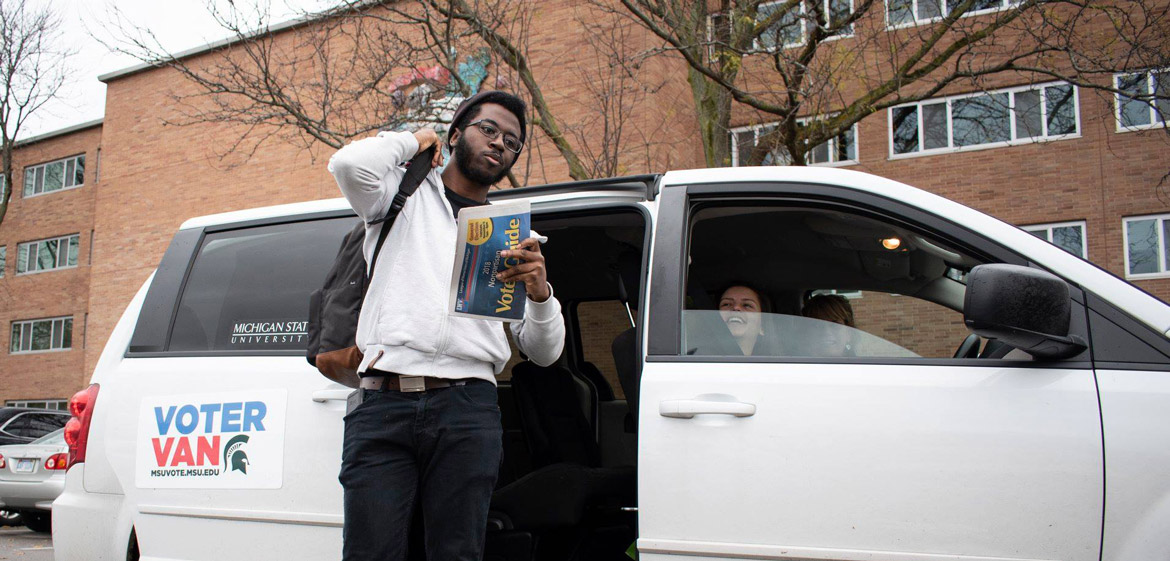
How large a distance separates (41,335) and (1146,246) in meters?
30.9

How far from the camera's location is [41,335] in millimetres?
28750

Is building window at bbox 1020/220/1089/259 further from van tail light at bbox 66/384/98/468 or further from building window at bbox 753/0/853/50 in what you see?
van tail light at bbox 66/384/98/468

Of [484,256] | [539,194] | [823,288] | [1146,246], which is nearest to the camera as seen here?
[484,256]

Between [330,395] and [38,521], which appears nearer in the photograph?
[330,395]

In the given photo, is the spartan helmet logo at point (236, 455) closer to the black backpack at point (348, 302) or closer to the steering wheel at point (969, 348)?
the black backpack at point (348, 302)

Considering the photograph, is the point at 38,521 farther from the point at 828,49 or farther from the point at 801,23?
the point at 801,23

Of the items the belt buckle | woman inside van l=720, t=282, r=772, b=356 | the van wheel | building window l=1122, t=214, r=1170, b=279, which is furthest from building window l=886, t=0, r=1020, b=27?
the van wheel

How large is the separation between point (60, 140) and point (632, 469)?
31.5 meters

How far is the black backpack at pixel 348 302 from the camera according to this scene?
7.95 feet

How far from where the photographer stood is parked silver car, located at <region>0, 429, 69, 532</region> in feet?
31.0

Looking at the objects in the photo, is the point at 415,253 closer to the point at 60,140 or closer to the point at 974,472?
the point at 974,472

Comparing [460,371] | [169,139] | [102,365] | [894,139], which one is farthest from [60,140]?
[460,371]

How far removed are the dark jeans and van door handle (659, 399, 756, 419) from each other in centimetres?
56

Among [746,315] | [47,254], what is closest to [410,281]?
[746,315]
